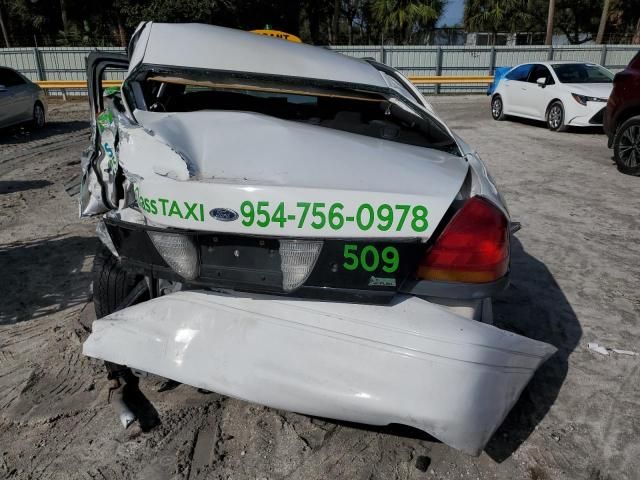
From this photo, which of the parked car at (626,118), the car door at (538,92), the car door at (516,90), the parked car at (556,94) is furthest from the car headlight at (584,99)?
the parked car at (626,118)

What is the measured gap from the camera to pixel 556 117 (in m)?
11.7

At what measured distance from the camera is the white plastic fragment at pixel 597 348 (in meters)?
3.10

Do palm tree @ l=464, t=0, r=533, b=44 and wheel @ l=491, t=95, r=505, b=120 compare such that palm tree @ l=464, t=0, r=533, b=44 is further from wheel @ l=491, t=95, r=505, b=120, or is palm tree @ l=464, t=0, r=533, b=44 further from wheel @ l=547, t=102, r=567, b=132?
wheel @ l=547, t=102, r=567, b=132

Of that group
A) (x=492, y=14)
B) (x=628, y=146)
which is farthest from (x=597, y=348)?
(x=492, y=14)

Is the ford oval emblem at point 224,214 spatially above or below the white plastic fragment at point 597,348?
above

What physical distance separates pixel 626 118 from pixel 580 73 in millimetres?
5235

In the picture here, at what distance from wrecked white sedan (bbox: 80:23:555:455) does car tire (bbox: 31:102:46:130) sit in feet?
36.5

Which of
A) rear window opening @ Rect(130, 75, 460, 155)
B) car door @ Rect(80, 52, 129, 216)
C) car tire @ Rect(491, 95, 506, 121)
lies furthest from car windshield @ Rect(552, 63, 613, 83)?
car door @ Rect(80, 52, 129, 216)

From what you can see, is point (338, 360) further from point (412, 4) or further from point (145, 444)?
point (412, 4)

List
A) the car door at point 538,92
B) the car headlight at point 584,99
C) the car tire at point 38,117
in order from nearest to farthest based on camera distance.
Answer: the car headlight at point 584,99, the car tire at point 38,117, the car door at point 538,92

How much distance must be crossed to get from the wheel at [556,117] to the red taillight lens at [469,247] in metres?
10.9

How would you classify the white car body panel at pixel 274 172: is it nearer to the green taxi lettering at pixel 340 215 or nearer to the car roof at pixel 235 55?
the green taxi lettering at pixel 340 215

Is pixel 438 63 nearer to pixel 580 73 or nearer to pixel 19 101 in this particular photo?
pixel 580 73

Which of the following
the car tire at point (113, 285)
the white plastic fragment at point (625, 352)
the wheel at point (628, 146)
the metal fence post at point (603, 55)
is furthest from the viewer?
the metal fence post at point (603, 55)
